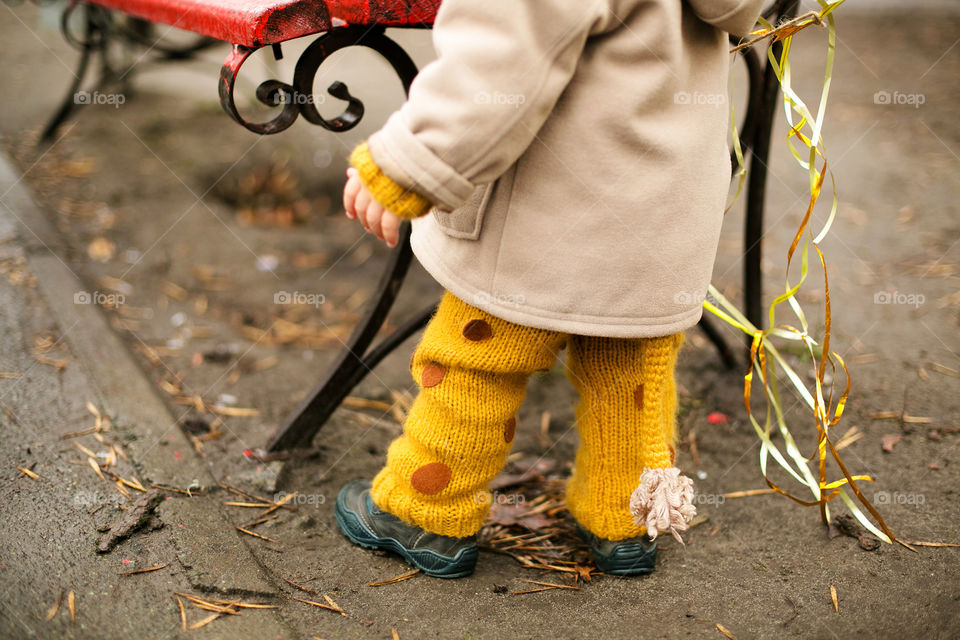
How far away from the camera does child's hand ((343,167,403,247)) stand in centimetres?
116

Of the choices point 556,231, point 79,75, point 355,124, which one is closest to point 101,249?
point 79,75

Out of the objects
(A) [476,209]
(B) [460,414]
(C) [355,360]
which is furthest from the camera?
(C) [355,360]

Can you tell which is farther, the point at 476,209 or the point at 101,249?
the point at 101,249

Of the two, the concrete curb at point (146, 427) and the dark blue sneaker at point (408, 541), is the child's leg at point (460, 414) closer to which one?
the dark blue sneaker at point (408, 541)

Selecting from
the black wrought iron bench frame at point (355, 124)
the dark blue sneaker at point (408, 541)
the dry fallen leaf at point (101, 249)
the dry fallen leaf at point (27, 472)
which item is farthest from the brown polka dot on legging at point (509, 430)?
the dry fallen leaf at point (101, 249)

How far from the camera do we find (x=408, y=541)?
→ 1483 mm

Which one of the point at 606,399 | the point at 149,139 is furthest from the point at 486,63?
the point at 149,139

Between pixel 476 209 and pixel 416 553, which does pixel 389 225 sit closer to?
pixel 476 209

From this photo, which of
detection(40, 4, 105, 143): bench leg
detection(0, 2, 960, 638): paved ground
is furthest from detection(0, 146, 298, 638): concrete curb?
detection(40, 4, 105, 143): bench leg

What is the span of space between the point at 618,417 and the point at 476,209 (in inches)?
18.6

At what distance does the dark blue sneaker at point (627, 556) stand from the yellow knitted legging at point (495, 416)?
0.08 feet

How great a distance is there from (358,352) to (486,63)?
2.87 feet

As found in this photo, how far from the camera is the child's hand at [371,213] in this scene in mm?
1163

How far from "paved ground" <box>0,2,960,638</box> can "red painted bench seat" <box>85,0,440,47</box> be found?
913 millimetres
